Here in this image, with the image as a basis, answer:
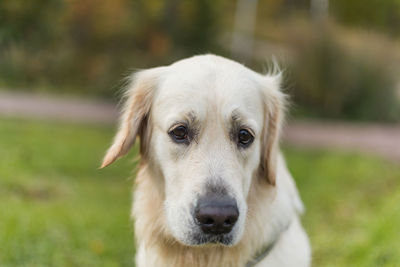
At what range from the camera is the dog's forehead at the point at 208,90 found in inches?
130

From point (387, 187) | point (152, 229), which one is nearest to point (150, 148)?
point (152, 229)

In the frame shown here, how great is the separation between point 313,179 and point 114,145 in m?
6.86

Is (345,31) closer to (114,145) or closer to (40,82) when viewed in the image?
(40,82)

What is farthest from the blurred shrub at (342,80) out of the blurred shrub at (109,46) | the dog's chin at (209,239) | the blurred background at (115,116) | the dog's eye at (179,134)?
the dog's chin at (209,239)

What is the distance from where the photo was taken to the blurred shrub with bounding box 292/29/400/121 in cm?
1575

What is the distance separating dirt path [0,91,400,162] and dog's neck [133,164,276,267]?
8190 mm

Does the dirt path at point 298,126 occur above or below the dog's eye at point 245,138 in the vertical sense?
below

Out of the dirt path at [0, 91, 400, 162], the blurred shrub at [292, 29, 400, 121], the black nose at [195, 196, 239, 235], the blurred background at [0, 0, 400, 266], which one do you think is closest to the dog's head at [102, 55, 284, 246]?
the black nose at [195, 196, 239, 235]

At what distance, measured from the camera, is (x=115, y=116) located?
14656 mm

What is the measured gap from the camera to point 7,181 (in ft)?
22.7

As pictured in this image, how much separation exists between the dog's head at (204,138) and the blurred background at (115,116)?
79 cm

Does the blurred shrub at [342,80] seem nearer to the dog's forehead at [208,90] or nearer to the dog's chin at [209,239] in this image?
the dog's forehead at [208,90]

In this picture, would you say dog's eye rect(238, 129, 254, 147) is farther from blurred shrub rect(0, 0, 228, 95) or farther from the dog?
blurred shrub rect(0, 0, 228, 95)

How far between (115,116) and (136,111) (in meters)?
11.1
